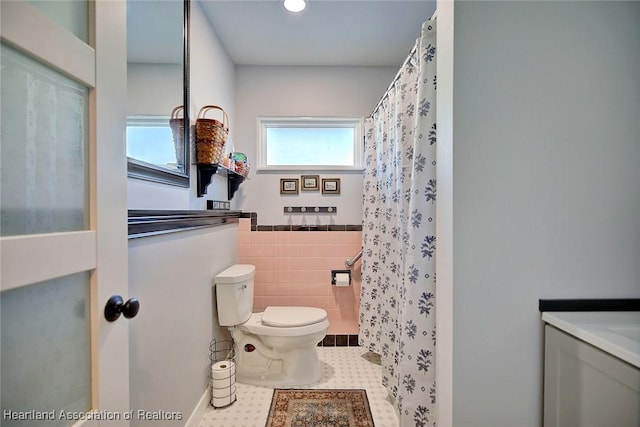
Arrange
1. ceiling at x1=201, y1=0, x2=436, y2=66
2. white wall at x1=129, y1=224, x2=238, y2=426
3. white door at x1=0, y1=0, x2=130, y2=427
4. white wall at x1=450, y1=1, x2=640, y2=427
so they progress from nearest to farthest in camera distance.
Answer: white door at x1=0, y1=0, x2=130, y2=427 < white wall at x1=450, y1=1, x2=640, y2=427 < white wall at x1=129, y1=224, x2=238, y2=426 < ceiling at x1=201, y1=0, x2=436, y2=66

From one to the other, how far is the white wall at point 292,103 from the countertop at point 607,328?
1648 mm

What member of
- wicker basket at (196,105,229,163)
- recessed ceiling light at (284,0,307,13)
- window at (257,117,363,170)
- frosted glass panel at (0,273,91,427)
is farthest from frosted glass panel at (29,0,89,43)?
window at (257,117,363,170)

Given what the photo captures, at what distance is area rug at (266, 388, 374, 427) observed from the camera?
4.91 feet

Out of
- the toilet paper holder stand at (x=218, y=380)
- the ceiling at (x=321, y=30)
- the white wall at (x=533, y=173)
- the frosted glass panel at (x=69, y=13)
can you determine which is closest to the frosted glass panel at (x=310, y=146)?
the ceiling at (x=321, y=30)

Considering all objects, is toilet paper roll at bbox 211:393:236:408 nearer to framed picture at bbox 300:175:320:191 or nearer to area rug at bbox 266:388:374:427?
area rug at bbox 266:388:374:427

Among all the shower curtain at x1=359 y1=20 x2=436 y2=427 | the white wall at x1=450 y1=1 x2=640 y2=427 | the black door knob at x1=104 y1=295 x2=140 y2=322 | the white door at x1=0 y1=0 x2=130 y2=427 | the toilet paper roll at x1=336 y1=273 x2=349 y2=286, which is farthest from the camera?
the toilet paper roll at x1=336 y1=273 x2=349 y2=286

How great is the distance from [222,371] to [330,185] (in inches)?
61.8

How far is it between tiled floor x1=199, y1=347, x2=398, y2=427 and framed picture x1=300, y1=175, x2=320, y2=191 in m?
1.39

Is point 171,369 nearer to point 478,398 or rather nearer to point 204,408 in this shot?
point 204,408

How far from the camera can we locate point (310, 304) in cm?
234

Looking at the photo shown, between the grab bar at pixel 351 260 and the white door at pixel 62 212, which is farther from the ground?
the white door at pixel 62 212

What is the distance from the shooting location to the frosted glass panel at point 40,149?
465mm

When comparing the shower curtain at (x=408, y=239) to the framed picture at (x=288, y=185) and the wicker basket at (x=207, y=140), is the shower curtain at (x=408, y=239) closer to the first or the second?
the framed picture at (x=288, y=185)

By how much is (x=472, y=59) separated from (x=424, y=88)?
30 cm
